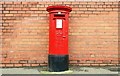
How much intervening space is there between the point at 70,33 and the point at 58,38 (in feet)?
3.77

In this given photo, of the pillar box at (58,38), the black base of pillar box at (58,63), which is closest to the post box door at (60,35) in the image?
the pillar box at (58,38)

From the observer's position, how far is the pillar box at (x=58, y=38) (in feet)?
23.3

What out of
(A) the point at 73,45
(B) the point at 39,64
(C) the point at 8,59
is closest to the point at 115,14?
(A) the point at 73,45

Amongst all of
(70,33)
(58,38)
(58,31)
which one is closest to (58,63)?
(58,38)

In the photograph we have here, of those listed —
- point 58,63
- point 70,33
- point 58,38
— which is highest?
point 70,33

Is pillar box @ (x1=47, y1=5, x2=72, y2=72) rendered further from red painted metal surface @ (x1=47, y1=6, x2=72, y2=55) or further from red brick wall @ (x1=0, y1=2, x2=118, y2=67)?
red brick wall @ (x1=0, y1=2, x2=118, y2=67)

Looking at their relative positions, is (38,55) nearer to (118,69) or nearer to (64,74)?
(64,74)

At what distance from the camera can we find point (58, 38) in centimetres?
714

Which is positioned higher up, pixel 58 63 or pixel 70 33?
pixel 70 33

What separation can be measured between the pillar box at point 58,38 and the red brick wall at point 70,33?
965 mm

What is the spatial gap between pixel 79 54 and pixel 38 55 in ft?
4.11

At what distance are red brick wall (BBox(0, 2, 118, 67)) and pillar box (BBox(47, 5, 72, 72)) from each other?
965 mm

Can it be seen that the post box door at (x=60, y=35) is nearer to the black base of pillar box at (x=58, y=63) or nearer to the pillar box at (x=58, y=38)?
the pillar box at (x=58, y=38)

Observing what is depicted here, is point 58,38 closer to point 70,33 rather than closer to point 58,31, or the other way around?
point 58,31
